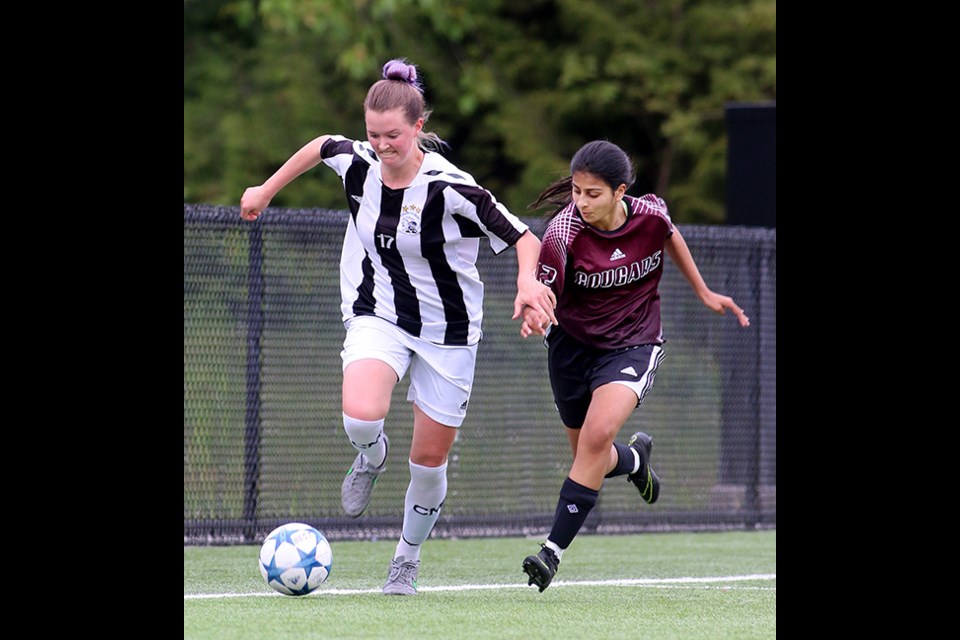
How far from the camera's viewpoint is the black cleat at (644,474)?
25.1ft

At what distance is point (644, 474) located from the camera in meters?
7.66

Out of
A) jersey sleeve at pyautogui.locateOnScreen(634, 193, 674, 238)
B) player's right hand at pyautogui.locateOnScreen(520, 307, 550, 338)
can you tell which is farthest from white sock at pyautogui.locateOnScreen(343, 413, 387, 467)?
jersey sleeve at pyautogui.locateOnScreen(634, 193, 674, 238)

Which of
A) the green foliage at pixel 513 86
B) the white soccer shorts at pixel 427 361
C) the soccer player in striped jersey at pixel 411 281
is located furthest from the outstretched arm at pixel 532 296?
the green foliage at pixel 513 86

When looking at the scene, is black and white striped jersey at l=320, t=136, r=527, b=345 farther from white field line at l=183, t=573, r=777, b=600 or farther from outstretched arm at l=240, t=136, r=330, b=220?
white field line at l=183, t=573, r=777, b=600

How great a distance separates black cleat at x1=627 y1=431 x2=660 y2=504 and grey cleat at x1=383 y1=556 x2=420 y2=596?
1500mm

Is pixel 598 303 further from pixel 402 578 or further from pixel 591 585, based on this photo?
pixel 402 578

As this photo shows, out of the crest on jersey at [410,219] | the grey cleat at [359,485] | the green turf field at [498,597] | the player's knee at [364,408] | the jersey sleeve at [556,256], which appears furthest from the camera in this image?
the grey cleat at [359,485]

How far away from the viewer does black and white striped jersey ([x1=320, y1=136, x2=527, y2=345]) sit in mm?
6465

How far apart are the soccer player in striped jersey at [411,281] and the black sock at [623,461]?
1089 mm

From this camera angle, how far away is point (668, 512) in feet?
35.2

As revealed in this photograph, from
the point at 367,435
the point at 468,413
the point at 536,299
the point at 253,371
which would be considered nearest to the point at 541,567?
the point at 367,435

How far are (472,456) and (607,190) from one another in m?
3.65

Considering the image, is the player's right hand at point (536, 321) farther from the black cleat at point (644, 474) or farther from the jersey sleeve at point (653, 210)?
the black cleat at point (644, 474)
